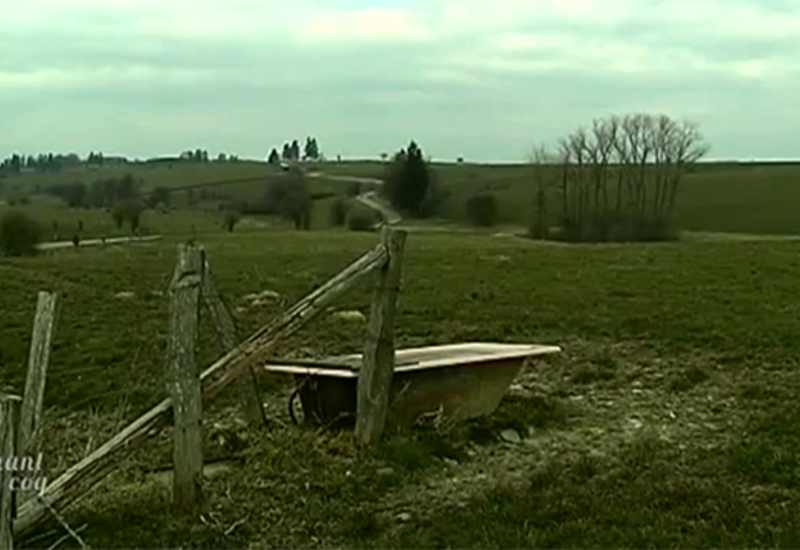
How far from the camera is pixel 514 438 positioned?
31.1ft

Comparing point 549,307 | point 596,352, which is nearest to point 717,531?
Result: point 596,352

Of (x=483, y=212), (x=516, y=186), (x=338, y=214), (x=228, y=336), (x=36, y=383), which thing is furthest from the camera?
(x=516, y=186)

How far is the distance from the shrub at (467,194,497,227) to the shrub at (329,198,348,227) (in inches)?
309

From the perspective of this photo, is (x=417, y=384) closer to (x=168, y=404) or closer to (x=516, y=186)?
(x=168, y=404)

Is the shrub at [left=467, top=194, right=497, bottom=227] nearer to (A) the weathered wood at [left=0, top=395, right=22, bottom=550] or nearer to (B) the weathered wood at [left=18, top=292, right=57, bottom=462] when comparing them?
(B) the weathered wood at [left=18, top=292, right=57, bottom=462]

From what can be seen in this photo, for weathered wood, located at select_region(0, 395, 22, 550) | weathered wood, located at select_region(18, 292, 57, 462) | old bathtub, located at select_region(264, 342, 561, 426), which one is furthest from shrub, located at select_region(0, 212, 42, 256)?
weathered wood, located at select_region(0, 395, 22, 550)

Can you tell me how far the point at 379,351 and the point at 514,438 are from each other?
134 centimetres

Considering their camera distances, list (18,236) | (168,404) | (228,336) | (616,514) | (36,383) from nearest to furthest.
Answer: (36,383), (616,514), (168,404), (228,336), (18,236)

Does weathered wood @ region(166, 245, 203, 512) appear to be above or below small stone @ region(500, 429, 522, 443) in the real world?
above

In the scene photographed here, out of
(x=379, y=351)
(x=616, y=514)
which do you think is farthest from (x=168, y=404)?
(x=616, y=514)

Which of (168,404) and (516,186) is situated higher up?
(168,404)

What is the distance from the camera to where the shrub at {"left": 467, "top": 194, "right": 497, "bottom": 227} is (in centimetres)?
7288

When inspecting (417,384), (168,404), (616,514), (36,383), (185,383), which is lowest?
(616,514)

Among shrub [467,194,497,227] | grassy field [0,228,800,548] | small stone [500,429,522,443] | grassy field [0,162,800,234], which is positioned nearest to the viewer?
grassy field [0,228,800,548]
